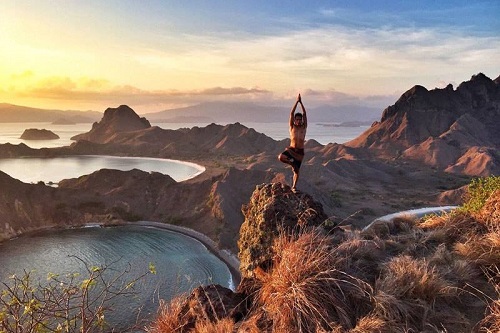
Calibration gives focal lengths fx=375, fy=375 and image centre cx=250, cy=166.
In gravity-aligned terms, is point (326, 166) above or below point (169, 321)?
below

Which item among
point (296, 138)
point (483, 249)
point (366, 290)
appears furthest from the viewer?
point (296, 138)

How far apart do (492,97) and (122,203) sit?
145906mm

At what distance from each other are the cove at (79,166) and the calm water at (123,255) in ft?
137

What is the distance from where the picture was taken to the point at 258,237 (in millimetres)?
8031

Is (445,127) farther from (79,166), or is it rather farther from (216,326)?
(216,326)

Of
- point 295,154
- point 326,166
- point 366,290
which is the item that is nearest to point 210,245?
point 295,154

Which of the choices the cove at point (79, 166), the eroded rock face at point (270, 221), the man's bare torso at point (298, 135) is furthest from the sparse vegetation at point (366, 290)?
the cove at point (79, 166)

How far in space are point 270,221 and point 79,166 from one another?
11904 cm

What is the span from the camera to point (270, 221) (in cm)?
803

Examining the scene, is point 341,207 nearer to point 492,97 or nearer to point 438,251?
point 438,251

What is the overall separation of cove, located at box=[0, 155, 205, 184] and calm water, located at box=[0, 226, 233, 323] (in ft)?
137

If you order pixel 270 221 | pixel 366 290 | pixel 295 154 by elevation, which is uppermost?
pixel 295 154

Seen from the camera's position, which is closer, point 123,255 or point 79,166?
point 123,255

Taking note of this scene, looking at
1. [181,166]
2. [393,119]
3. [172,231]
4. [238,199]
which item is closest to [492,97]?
[393,119]
